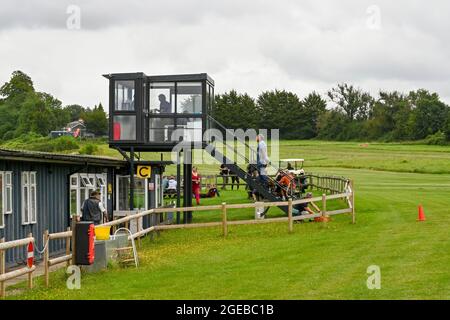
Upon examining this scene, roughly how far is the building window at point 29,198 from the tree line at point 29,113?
244 ft

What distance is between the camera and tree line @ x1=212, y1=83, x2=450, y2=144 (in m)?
107

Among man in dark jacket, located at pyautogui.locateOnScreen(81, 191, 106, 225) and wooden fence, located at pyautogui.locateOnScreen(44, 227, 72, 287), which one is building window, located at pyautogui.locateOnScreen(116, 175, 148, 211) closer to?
man in dark jacket, located at pyautogui.locateOnScreen(81, 191, 106, 225)

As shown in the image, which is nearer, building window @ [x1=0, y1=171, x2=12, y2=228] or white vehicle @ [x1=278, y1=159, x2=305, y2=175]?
building window @ [x1=0, y1=171, x2=12, y2=228]

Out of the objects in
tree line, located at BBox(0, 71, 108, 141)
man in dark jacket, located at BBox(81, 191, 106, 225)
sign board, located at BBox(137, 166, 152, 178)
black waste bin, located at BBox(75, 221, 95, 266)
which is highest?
tree line, located at BBox(0, 71, 108, 141)

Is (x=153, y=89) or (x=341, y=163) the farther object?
(x=341, y=163)

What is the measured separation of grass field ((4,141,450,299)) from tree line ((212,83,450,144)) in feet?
242

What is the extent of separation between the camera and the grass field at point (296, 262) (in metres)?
14.5

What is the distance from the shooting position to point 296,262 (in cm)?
1809

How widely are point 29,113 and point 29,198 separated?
273 feet

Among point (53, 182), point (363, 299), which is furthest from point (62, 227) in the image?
point (363, 299)

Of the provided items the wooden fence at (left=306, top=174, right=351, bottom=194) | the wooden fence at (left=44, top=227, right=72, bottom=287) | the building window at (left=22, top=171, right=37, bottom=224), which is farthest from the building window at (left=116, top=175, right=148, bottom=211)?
the wooden fence at (left=44, top=227, right=72, bottom=287)

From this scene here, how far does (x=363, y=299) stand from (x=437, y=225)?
11.6m
